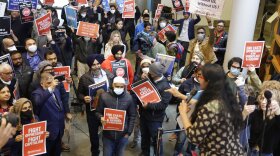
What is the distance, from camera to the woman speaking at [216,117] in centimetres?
346

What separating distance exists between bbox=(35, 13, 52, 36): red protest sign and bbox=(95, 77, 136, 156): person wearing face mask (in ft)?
10.2

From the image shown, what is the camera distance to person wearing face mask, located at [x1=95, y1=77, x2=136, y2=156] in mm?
5352

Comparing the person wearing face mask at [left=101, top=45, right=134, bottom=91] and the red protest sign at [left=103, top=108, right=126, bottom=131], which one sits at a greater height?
the person wearing face mask at [left=101, top=45, right=134, bottom=91]

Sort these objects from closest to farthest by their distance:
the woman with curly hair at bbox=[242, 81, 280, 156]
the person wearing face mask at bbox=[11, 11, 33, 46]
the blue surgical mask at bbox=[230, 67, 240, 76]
Result: the woman with curly hair at bbox=[242, 81, 280, 156]
the blue surgical mask at bbox=[230, 67, 240, 76]
the person wearing face mask at bbox=[11, 11, 33, 46]

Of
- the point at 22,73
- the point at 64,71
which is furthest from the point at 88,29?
the point at 22,73

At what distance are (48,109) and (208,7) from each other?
499 cm

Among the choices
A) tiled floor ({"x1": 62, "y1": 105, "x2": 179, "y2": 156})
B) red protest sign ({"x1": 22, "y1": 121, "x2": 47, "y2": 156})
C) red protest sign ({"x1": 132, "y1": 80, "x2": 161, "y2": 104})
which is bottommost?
tiled floor ({"x1": 62, "y1": 105, "x2": 179, "y2": 156})

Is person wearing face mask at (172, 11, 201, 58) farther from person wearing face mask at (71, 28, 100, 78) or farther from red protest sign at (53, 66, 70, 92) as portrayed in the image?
red protest sign at (53, 66, 70, 92)

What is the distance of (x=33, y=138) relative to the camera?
4.68 meters

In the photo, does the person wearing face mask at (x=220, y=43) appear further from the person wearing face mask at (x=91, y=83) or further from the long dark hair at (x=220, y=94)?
the long dark hair at (x=220, y=94)

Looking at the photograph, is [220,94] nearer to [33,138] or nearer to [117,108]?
[117,108]

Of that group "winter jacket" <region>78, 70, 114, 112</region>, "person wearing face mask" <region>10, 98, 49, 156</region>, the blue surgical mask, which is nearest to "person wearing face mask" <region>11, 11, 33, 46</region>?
"winter jacket" <region>78, 70, 114, 112</region>

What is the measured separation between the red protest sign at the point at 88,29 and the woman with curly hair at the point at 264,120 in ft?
14.2

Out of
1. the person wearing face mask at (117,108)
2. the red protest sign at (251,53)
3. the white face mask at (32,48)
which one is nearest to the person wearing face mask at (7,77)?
the white face mask at (32,48)
